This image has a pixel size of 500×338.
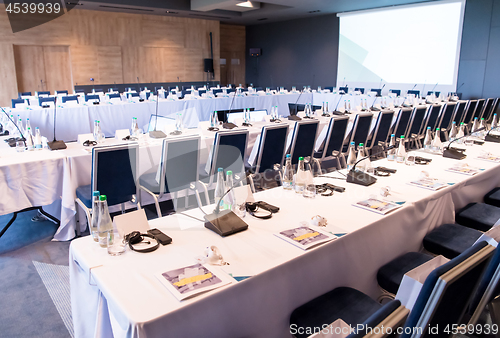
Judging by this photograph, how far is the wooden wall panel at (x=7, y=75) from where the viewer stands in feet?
38.8

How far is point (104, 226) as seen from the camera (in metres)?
1.86

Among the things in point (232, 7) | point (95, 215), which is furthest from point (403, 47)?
Result: point (95, 215)

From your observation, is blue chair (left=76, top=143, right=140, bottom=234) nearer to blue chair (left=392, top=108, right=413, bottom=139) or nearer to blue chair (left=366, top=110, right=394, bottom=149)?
blue chair (left=366, top=110, right=394, bottom=149)

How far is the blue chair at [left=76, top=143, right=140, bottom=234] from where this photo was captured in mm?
3246

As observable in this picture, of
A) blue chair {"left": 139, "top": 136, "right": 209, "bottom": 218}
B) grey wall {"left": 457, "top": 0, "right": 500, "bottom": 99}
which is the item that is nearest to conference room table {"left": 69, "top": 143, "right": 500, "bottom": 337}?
blue chair {"left": 139, "top": 136, "right": 209, "bottom": 218}

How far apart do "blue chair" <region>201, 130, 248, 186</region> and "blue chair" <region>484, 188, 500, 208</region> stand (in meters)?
2.34

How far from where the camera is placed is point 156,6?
1253 centimetres

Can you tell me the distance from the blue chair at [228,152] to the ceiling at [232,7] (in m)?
8.56

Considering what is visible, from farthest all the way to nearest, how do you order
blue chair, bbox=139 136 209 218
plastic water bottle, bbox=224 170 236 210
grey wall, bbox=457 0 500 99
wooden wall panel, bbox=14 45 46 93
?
1. wooden wall panel, bbox=14 45 46 93
2. grey wall, bbox=457 0 500 99
3. blue chair, bbox=139 136 209 218
4. plastic water bottle, bbox=224 170 236 210

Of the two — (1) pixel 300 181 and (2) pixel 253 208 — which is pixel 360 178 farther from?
(2) pixel 253 208

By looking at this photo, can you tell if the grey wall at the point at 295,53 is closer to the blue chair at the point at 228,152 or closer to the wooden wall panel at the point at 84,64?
the wooden wall panel at the point at 84,64

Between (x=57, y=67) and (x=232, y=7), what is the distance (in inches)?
253

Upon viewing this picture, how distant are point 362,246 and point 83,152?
312 cm

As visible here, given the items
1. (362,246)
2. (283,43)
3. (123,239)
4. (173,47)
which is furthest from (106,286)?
(283,43)
